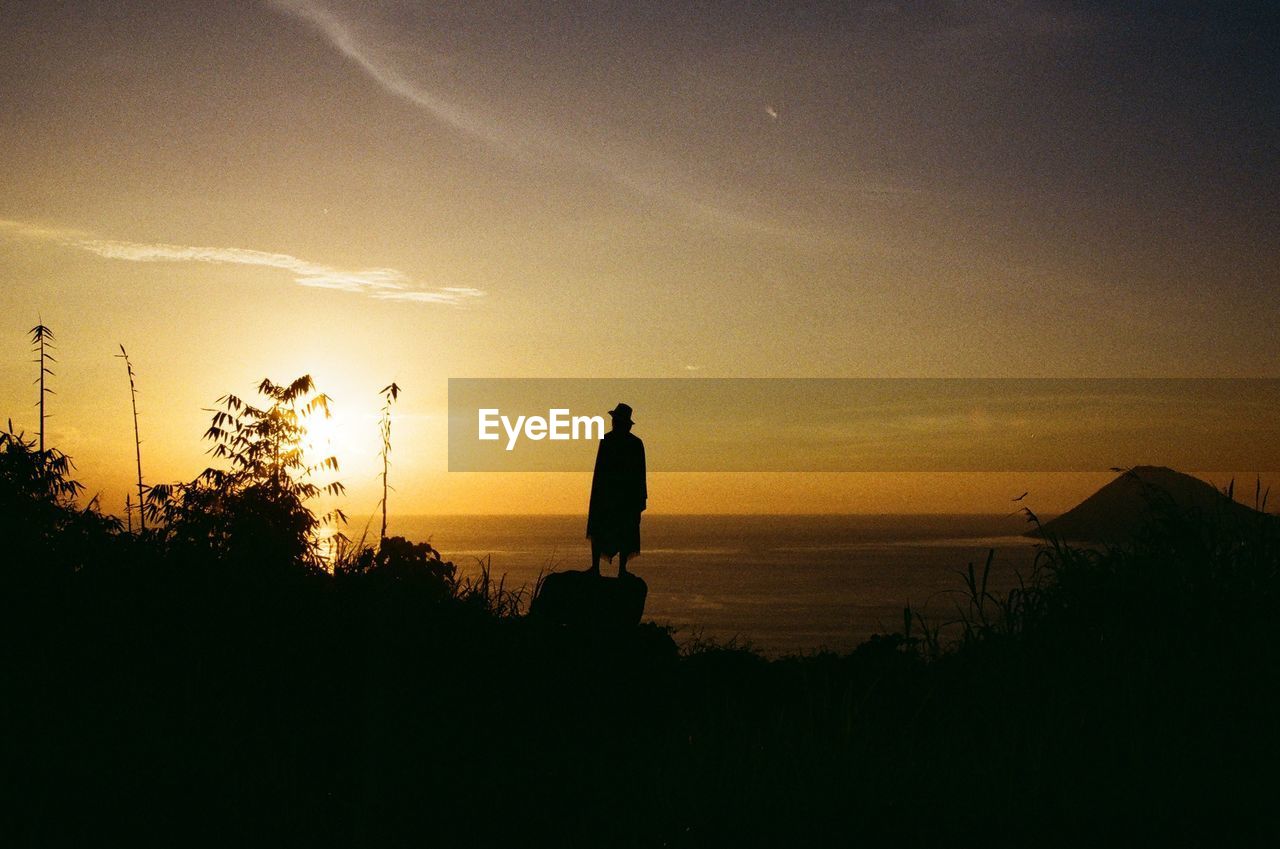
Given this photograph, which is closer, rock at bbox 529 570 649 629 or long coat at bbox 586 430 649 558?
rock at bbox 529 570 649 629

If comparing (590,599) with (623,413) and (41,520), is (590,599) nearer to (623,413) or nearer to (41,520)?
(623,413)

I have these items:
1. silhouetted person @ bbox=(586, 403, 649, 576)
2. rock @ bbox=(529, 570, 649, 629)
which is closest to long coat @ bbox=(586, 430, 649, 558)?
silhouetted person @ bbox=(586, 403, 649, 576)

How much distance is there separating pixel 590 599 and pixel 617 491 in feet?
6.04

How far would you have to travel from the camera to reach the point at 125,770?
21.5 feet

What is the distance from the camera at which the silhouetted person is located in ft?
45.5

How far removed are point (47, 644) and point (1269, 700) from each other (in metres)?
9.50

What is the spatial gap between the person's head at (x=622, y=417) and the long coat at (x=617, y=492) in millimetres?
99

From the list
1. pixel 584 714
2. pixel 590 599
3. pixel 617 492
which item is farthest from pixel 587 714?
pixel 617 492

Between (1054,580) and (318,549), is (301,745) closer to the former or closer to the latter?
(318,549)

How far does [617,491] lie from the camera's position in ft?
45.6

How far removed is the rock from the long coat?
67cm

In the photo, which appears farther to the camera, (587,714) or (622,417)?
(622,417)

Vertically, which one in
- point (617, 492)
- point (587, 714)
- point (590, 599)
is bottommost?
point (587, 714)

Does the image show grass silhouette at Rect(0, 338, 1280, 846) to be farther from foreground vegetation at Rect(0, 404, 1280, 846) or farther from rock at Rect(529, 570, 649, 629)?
rock at Rect(529, 570, 649, 629)
